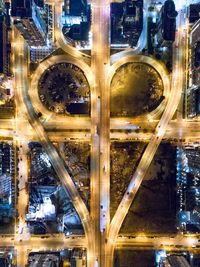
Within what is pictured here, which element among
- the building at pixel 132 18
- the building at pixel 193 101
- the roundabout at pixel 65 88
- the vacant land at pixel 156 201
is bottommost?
the vacant land at pixel 156 201

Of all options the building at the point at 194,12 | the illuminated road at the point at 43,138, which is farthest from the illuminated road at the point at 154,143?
the illuminated road at the point at 43,138

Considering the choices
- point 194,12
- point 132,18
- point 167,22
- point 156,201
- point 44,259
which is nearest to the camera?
point 167,22

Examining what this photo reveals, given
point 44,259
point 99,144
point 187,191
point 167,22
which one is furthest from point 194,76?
point 44,259

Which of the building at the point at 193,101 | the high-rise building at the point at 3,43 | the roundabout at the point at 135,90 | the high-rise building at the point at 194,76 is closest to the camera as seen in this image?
the building at the point at 193,101

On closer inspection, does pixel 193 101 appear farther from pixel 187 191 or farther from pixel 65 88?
pixel 65 88

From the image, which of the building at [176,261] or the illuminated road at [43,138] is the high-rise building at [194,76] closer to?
the illuminated road at [43,138]

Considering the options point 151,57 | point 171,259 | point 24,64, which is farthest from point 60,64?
point 171,259
